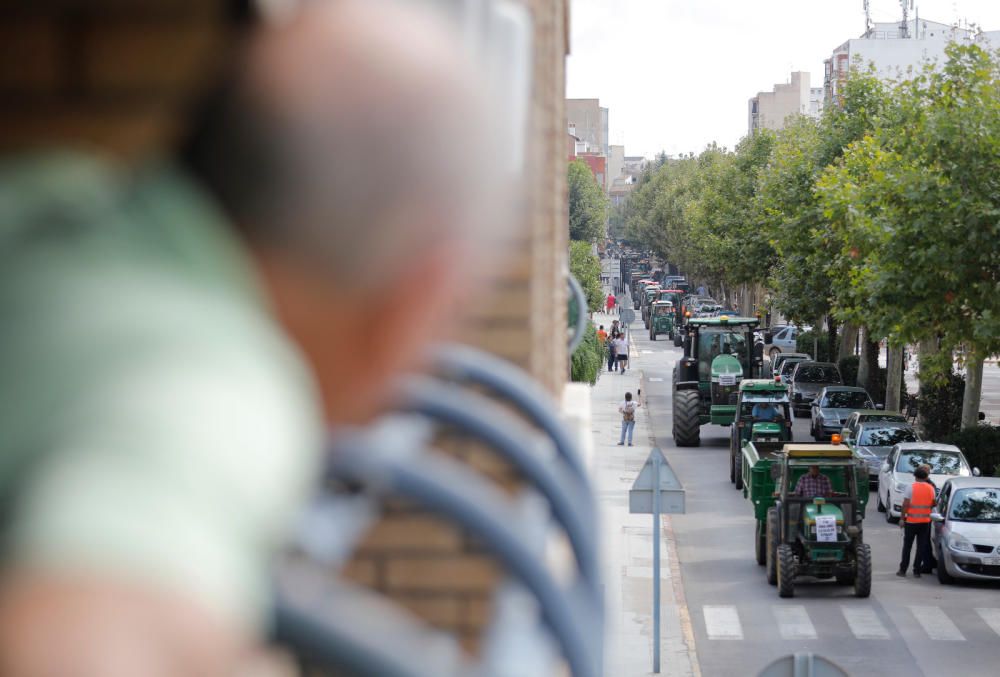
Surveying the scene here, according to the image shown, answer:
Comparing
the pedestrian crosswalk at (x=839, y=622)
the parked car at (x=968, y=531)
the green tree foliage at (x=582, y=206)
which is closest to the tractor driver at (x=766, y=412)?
the parked car at (x=968, y=531)

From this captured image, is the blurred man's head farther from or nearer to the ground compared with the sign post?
farther from the ground

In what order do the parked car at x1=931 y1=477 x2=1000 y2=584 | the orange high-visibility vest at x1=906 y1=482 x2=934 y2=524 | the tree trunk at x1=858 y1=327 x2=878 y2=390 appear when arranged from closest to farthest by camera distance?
the parked car at x1=931 y1=477 x2=1000 y2=584 → the orange high-visibility vest at x1=906 y1=482 x2=934 y2=524 → the tree trunk at x1=858 y1=327 x2=878 y2=390

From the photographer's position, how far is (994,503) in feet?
67.3

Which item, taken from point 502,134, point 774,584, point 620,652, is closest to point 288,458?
point 502,134

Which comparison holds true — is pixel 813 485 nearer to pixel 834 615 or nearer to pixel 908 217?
pixel 834 615

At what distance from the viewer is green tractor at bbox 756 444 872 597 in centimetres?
1935

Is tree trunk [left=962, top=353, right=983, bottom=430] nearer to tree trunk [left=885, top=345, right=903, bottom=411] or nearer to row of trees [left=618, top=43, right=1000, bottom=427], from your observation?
row of trees [left=618, top=43, right=1000, bottom=427]

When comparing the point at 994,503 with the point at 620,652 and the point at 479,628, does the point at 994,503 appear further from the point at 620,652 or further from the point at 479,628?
the point at 479,628

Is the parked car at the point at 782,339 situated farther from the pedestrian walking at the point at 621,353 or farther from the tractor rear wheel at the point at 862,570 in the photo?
the tractor rear wheel at the point at 862,570

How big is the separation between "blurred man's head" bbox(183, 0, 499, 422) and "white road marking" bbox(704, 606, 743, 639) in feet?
59.3

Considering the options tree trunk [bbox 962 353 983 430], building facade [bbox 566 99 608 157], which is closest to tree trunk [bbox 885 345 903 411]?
tree trunk [bbox 962 353 983 430]

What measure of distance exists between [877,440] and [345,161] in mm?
30338

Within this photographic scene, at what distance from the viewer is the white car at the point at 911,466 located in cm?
2481

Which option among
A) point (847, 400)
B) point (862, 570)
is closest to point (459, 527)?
point (862, 570)
